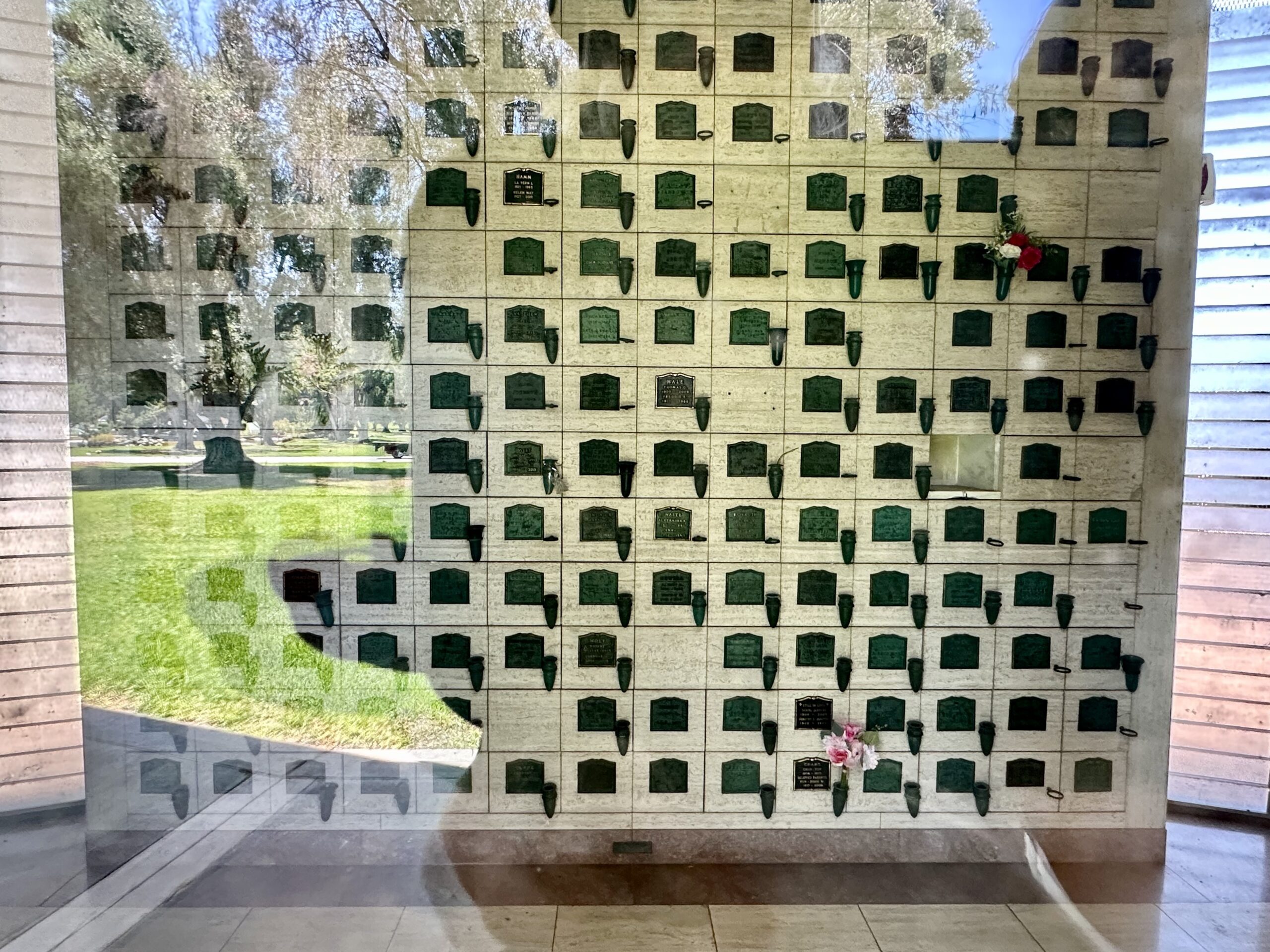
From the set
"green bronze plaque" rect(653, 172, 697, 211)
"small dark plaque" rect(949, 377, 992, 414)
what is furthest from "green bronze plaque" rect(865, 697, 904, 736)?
"green bronze plaque" rect(653, 172, 697, 211)

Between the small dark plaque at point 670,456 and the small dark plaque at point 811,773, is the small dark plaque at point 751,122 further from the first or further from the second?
the small dark plaque at point 811,773

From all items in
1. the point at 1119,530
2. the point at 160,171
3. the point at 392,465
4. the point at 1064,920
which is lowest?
the point at 1064,920

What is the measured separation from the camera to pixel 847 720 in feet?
15.5

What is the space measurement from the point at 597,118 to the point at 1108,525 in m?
4.31

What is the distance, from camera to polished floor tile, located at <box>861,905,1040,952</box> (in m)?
4.13

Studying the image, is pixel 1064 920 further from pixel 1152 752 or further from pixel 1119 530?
pixel 1119 530

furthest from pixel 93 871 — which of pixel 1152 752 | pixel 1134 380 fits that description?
pixel 1134 380

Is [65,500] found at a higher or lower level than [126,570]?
higher

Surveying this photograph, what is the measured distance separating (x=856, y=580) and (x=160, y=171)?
5161 mm

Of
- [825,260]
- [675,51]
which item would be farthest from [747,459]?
[675,51]

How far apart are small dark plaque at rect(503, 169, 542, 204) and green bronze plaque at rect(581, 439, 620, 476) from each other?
1.59 metres

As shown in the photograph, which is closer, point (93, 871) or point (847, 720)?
point (93, 871)

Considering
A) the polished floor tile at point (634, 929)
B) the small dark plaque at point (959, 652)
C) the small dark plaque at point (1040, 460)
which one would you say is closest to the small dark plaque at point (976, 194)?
the small dark plaque at point (1040, 460)

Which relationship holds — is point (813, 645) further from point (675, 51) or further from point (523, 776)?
point (675, 51)
